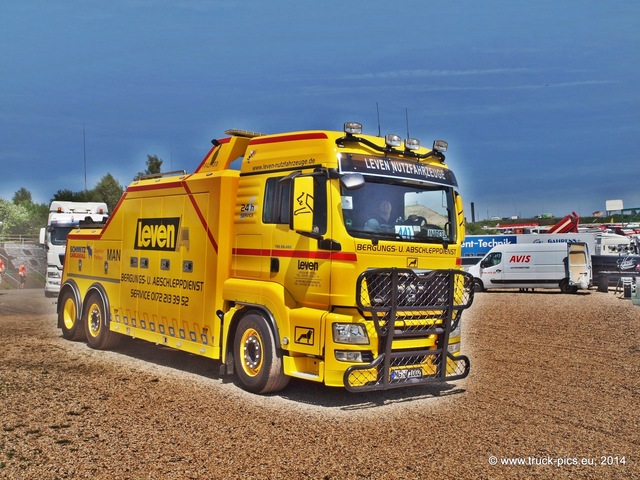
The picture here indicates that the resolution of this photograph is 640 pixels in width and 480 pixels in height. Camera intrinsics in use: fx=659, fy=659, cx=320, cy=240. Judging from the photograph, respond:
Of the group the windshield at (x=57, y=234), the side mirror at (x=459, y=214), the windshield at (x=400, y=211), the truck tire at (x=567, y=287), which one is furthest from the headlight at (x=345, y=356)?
the truck tire at (x=567, y=287)

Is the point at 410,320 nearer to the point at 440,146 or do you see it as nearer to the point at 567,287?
the point at 440,146

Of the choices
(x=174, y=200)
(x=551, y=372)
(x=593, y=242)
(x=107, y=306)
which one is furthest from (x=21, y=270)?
(x=593, y=242)

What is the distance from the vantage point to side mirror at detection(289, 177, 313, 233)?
7.95 meters

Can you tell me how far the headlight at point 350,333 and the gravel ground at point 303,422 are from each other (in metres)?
0.88

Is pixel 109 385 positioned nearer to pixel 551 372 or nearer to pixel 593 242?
pixel 551 372

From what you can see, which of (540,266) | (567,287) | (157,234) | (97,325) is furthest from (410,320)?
(567,287)

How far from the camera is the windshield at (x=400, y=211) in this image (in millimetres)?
8078

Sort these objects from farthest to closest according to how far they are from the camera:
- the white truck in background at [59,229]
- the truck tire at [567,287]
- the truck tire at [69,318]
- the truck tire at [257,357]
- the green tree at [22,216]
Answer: the green tree at [22,216] → the truck tire at [567,287] → the white truck in background at [59,229] → the truck tire at [69,318] → the truck tire at [257,357]

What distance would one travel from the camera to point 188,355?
1220 cm

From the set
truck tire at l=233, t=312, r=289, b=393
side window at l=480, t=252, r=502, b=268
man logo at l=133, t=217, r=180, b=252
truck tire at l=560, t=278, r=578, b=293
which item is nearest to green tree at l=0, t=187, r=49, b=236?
side window at l=480, t=252, r=502, b=268

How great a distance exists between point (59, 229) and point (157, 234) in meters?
13.2

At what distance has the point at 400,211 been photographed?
8.53m

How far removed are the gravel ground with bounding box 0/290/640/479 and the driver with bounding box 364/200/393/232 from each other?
7.32ft

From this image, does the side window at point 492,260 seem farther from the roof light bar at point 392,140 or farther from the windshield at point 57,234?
the roof light bar at point 392,140
